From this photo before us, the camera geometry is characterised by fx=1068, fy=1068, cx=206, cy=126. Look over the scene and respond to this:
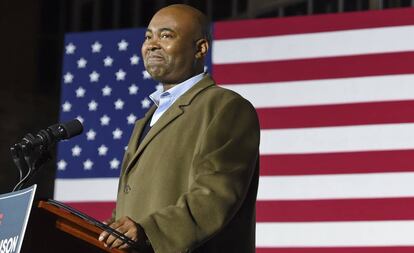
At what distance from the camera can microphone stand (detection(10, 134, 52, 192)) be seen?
240 centimetres

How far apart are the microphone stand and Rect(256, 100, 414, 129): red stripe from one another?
2.74m

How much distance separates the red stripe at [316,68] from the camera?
499 cm

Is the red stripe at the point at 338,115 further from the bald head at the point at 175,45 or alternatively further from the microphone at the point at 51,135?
the microphone at the point at 51,135

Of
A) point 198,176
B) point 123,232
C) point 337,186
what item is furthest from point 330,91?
point 123,232

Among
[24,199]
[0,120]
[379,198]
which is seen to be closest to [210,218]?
[24,199]

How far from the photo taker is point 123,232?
239 centimetres

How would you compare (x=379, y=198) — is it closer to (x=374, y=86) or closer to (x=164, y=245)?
(x=374, y=86)

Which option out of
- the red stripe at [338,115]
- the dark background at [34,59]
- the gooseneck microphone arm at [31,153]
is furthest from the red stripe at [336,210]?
the gooseneck microphone arm at [31,153]

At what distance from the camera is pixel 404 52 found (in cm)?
499

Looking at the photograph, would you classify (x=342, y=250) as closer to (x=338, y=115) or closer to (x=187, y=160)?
(x=338, y=115)

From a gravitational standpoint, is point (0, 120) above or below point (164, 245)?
below

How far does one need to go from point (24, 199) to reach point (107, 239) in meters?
0.20

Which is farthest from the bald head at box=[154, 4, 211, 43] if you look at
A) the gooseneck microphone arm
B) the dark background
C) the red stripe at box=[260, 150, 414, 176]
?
the dark background

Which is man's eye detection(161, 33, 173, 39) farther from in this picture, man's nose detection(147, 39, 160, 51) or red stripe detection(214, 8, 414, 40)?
red stripe detection(214, 8, 414, 40)
